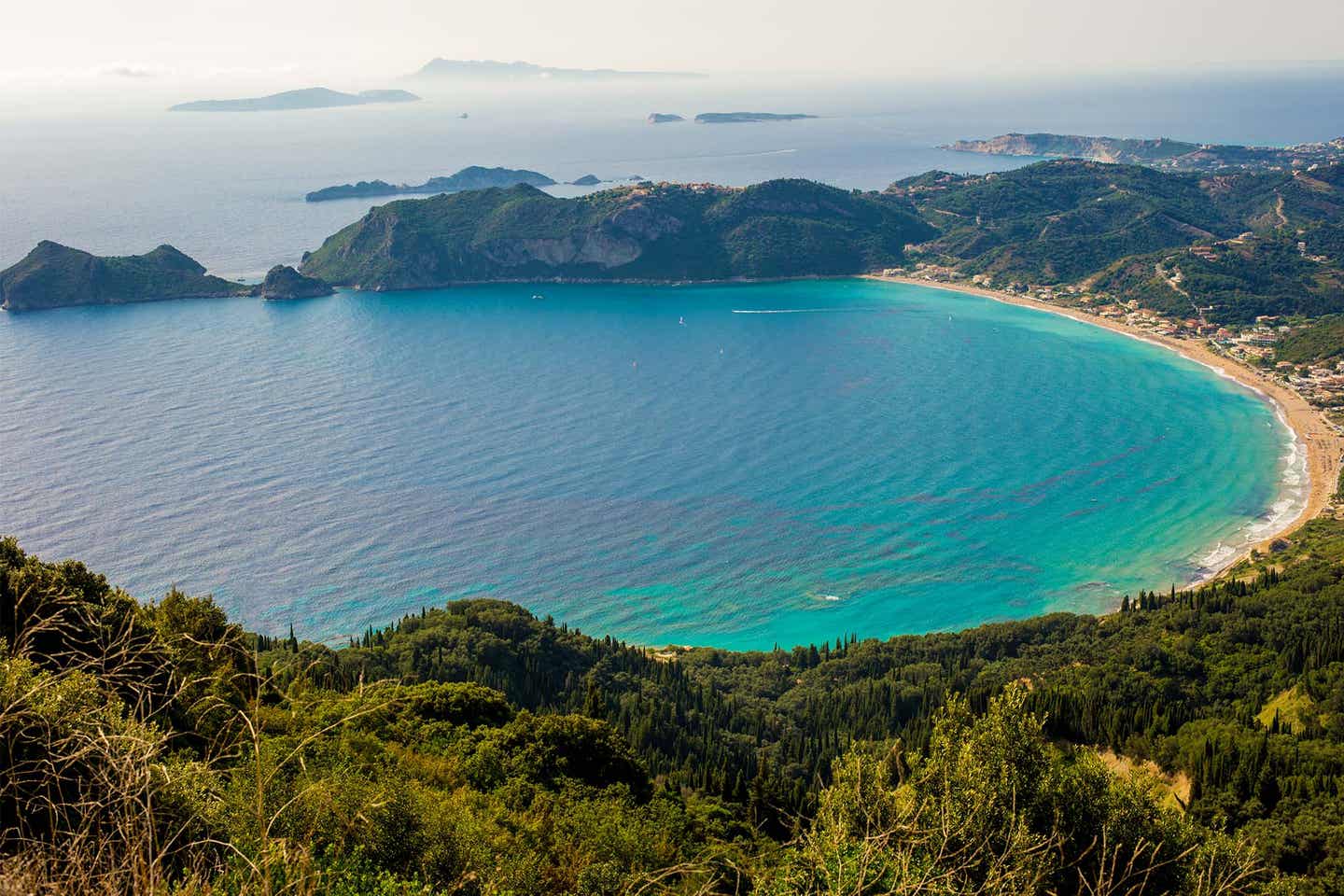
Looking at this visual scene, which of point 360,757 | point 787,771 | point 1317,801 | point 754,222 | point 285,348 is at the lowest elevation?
point 787,771

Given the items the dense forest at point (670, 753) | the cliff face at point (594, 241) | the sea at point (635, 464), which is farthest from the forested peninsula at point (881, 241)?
the dense forest at point (670, 753)

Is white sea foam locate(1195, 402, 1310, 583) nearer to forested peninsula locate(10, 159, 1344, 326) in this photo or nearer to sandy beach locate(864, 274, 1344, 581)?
sandy beach locate(864, 274, 1344, 581)

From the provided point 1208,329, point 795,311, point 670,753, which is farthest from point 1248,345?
point 670,753

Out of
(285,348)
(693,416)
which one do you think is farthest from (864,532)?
(285,348)

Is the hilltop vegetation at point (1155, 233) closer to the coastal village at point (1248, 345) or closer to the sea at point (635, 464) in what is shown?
the coastal village at point (1248, 345)

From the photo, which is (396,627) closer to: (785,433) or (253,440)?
(253,440)

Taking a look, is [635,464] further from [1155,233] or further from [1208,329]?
[1155,233]

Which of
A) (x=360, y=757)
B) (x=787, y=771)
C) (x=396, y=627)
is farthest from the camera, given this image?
(x=396, y=627)

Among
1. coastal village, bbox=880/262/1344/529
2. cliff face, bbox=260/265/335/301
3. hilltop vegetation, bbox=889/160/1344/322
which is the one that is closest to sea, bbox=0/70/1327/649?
coastal village, bbox=880/262/1344/529
